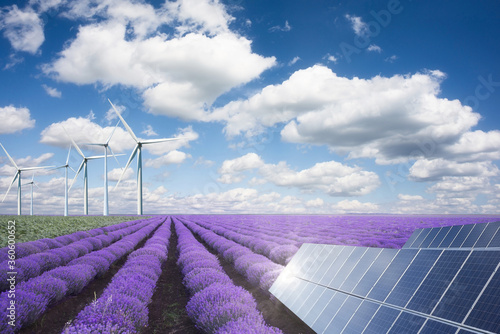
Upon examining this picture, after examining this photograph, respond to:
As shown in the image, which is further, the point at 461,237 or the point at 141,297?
the point at 461,237

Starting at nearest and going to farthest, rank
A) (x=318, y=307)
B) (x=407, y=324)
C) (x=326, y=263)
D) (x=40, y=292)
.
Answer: (x=407, y=324) → (x=318, y=307) → (x=326, y=263) → (x=40, y=292)

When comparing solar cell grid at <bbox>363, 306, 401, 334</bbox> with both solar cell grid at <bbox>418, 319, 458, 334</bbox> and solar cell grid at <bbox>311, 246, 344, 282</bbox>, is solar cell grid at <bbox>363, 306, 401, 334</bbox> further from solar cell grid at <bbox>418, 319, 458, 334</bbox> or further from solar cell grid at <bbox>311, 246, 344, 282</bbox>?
solar cell grid at <bbox>311, 246, 344, 282</bbox>

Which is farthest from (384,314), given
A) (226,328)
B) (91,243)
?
(91,243)

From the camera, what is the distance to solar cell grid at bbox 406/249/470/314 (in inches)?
154

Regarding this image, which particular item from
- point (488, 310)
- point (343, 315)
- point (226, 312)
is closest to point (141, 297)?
point (226, 312)

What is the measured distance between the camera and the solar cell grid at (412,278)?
4361 mm

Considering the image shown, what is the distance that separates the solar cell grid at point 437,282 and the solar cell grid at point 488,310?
1.81 ft

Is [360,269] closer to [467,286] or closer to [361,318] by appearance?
[361,318]

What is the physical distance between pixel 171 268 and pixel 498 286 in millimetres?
13059

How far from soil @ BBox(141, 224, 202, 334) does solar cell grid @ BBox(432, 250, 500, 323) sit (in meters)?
4.71

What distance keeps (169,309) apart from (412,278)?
21.6 ft

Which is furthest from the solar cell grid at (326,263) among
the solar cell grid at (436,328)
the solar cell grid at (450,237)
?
the solar cell grid at (450,237)

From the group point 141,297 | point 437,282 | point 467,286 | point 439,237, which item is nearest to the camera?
point 467,286

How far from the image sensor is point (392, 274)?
16.7 ft
